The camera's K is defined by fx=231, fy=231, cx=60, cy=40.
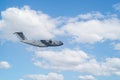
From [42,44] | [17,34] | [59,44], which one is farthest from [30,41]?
[17,34]

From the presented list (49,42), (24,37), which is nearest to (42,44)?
(49,42)

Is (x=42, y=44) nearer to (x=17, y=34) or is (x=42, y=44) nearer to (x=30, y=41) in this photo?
(x=30, y=41)

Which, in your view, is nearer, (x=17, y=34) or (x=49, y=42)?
(x=49, y=42)

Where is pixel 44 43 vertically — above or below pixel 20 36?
below

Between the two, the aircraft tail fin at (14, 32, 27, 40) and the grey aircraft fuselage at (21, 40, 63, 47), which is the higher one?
the aircraft tail fin at (14, 32, 27, 40)

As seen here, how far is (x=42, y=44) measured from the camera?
11962 centimetres

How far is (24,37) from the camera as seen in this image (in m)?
142

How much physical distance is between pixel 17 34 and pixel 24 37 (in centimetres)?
779

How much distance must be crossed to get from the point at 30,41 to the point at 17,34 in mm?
27125

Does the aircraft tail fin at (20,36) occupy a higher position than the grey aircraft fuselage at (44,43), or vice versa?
the aircraft tail fin at (20,36)

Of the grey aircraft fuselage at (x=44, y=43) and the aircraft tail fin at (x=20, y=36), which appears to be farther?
the aircraft tail fin at (x=20, y=36)

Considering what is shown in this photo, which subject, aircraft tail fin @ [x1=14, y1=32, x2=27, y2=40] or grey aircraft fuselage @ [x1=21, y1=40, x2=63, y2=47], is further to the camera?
aircraft tail fin @ [x1=14, y1=32, x2=27, y2=40]

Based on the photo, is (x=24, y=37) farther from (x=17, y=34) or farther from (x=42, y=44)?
(x=42, y=44)

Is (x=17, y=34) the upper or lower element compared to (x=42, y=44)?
upper
